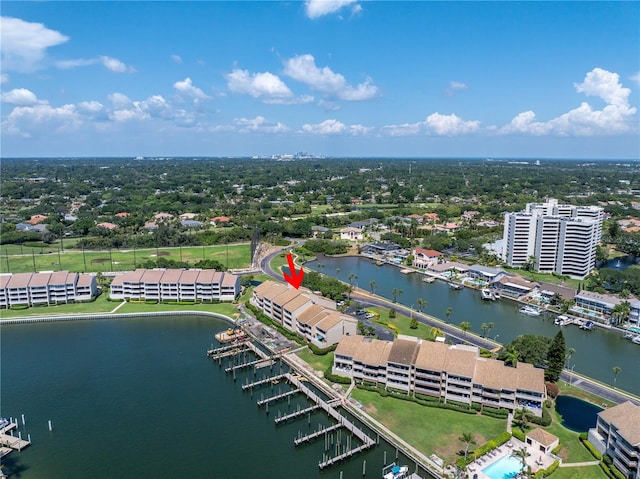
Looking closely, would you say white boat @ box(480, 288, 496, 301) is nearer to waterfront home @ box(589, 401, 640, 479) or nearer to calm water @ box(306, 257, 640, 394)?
calm water @ box(306, 257, 640, 394)

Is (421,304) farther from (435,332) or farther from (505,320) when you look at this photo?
(505,320)

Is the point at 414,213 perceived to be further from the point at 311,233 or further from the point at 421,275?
the point at 421,275

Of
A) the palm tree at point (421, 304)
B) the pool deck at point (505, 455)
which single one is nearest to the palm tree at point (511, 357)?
the pool deck at point (505, 455)

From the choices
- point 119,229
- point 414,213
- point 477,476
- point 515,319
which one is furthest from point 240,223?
point 477,476

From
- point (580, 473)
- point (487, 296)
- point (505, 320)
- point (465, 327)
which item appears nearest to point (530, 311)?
point (505, 320)

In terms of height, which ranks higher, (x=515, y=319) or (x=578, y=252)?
(x=578, y=252)

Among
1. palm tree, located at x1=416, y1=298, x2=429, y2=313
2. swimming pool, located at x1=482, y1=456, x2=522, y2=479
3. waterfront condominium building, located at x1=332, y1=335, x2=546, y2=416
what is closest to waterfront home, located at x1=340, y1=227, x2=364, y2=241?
palm tree, located at x1=416, y1=298, x2=429, y2=313
